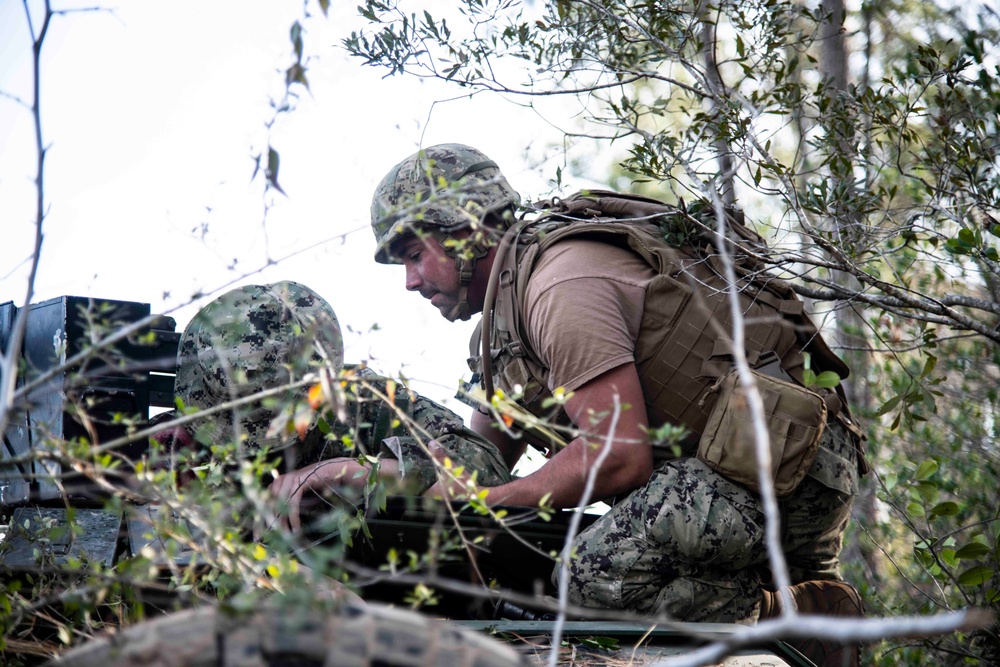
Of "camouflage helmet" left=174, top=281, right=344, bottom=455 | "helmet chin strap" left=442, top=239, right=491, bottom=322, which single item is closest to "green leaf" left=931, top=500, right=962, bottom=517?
"helmet chin strap" left=442, top=239, right=491, bottom=322

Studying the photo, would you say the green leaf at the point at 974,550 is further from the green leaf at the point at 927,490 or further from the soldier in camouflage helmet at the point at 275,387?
the soldier in camouflage helmet at the point at 275,387

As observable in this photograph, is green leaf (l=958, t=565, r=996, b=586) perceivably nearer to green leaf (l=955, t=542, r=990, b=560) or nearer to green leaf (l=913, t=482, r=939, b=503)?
green leaf (l=955, t=542, r=990, b=560)

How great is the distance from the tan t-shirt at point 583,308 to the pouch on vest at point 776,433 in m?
0.39

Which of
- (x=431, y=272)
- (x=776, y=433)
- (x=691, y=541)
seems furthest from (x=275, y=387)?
(x=776, y=433)

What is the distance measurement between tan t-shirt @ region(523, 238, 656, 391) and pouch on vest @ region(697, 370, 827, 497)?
39 centimetres

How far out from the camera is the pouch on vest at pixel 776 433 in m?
3.51

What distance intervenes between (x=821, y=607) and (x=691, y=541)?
26.5 inches

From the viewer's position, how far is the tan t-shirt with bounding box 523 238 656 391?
11.7ft

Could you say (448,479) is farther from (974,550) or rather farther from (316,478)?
(974,550)

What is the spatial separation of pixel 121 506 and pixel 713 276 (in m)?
2.47

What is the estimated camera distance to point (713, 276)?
3.89 m

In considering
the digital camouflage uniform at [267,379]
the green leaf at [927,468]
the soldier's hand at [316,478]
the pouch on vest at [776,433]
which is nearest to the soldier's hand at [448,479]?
the soldier's hand at [316,478]

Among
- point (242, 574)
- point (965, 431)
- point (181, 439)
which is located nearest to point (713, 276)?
point (181, 439)

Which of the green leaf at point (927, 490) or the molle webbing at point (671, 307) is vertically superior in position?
the molle webbing at point (671, 307)
